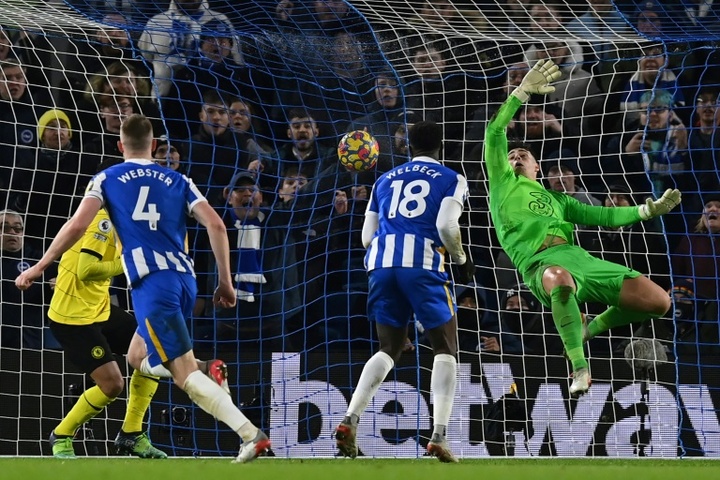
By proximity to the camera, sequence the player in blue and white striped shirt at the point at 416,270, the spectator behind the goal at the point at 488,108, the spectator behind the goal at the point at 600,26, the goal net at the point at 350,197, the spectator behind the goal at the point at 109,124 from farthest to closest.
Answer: the spectator behind the goal at the point at 488,108
the spectator behind the goal at the point at 109,124
the spectator behind the goal at the point at 600,26
the goal net at the point at 350,197
the player in blue and white striped shirt at the point at 416,270

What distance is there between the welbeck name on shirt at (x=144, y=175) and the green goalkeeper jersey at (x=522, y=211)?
268 cm

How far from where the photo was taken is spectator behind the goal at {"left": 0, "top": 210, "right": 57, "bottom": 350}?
1041 cm

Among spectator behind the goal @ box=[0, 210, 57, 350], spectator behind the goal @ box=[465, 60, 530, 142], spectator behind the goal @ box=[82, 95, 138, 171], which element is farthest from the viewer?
spectator behind the goal @ box=[465, 60, 530, 142]

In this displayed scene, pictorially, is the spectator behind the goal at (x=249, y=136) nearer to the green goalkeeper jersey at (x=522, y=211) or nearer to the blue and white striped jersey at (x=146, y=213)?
the green goalkeeper jersey at (x=522, y=211)

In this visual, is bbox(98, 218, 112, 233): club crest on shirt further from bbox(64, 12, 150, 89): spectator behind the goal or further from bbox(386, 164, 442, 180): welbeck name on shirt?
bbox(64, 12, 150, 89): spectator behind the goal

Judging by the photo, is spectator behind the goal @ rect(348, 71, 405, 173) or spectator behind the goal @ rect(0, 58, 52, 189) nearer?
spectator behind the goal @ rect(348, 71, 405, 173)

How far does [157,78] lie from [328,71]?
153cm

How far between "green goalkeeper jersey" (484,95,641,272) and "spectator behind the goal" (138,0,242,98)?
282cm

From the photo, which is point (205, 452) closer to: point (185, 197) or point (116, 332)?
point (116, 332)

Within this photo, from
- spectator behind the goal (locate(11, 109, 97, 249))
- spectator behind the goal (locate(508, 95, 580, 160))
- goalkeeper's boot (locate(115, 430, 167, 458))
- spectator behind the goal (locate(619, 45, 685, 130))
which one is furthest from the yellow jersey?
spectator behind the goal (locate(619, 45, 685, 130))

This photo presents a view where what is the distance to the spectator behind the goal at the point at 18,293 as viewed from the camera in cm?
1041

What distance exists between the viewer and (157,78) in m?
11.0

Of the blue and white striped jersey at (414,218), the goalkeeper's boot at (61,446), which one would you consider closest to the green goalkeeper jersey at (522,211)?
the blue and white striped jersey at (414,218)

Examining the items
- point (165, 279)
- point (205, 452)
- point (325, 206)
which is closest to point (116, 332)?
point (205, 452)
